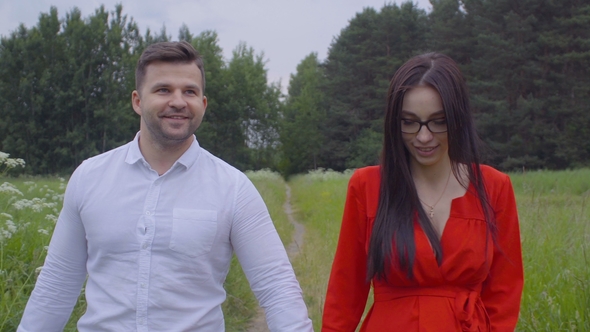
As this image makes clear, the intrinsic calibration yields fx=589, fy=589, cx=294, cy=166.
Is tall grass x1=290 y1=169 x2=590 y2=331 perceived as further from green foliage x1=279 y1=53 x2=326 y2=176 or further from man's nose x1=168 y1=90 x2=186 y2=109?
green foliage x1=279 y1=53 x2=326 y2=176

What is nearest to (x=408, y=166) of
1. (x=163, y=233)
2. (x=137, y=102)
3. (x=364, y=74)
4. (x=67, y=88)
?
(x=163, y=233)

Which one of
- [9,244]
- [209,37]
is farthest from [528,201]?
[209,37]

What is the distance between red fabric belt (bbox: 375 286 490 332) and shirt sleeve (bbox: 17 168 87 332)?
4.04ft

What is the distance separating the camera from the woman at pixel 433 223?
216 cm

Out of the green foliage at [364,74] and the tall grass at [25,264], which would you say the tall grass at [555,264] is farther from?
the green foliage at [364,74]

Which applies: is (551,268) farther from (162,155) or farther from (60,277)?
(60,277)

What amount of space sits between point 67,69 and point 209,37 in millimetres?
18490

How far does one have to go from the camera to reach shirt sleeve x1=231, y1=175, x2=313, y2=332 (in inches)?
86.7

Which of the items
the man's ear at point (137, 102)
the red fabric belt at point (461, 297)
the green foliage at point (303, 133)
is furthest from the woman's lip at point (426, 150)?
the green foliage at point (303, 133)

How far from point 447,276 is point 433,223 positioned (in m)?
0.22

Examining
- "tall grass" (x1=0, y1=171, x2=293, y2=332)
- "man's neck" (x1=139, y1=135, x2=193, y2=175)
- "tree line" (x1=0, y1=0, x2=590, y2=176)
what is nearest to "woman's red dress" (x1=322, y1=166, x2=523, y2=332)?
"man's neck" (x1=139, y1=135, x2=193, y2=175)

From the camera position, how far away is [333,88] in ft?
175

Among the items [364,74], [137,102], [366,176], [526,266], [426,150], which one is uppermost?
[364,74]

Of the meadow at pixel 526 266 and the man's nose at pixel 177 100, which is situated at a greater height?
the man's nose at pixel 177 100
